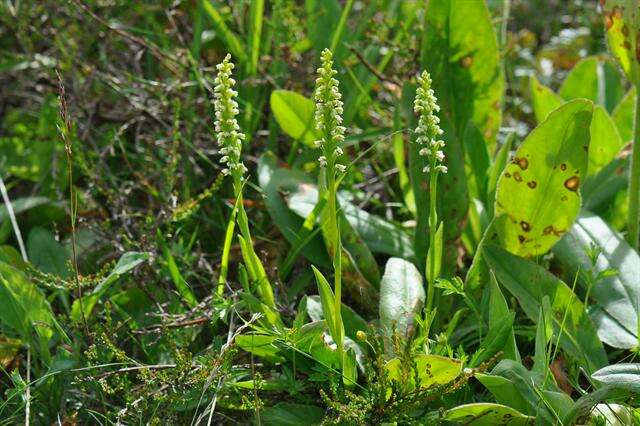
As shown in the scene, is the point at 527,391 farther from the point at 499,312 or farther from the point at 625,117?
the point at 625,117

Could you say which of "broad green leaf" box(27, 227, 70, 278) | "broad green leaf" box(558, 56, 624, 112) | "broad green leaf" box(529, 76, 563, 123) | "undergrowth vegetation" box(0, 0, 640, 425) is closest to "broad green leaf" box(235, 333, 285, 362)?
"undergrowth vegetation" box(0, 0, 640, 425)

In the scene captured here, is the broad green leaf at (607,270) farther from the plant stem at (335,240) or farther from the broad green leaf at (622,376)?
the plant stem at (335,240)

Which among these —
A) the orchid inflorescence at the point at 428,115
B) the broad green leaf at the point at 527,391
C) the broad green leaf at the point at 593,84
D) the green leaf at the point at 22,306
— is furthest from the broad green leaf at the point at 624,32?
the green leaf at the point at 22,306

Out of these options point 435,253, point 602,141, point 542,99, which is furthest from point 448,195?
point 542,99

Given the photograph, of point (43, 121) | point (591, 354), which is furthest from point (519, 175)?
point (43, 121)

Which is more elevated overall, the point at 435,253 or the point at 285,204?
the point at 435,253

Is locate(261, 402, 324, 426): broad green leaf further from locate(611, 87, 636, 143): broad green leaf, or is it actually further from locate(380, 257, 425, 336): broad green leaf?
locate(611, 87, 636, 143): broad green leaf
